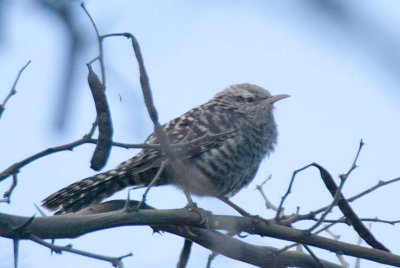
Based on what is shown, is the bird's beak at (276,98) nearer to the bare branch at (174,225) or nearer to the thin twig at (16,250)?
the bare branch at (174,225)

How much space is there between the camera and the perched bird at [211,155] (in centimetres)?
525

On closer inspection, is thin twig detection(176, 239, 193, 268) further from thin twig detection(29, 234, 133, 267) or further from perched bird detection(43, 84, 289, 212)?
thin twig detection(29, 234, 133, 267)

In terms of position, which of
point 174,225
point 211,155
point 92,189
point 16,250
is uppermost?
point 211,155

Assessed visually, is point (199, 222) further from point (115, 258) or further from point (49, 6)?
point (49, 6)

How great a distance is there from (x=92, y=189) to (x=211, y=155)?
4.22 ft

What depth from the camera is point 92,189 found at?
5.36 metres

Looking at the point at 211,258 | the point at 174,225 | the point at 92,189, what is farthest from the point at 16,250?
the point at 92,189

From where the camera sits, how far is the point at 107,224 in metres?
3.37

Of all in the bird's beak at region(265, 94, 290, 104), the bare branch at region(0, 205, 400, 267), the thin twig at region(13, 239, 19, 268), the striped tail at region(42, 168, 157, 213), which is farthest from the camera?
the bird's beak at region(265, 94, 290, 104)

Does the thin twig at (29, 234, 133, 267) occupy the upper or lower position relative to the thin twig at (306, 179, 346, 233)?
lower

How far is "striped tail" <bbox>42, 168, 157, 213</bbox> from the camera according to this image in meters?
4.95

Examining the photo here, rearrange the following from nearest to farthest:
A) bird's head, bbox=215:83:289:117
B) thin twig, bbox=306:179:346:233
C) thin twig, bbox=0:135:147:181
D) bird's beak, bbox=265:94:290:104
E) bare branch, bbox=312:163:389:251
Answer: thin twig, bbox=0:135:147:181 → thin twig, bbox=306:179:346:233 → bare branch, bbox=312:163:389:251 → bird's head, bbox=215:83:289:117 → bird's beak, bbox=265:94:290:104

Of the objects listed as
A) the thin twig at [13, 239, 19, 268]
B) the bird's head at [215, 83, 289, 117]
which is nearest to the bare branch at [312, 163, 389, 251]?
the thin twig at [13, 239, 19, 268]

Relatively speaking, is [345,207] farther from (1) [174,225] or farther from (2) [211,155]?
(2) [211,155]
